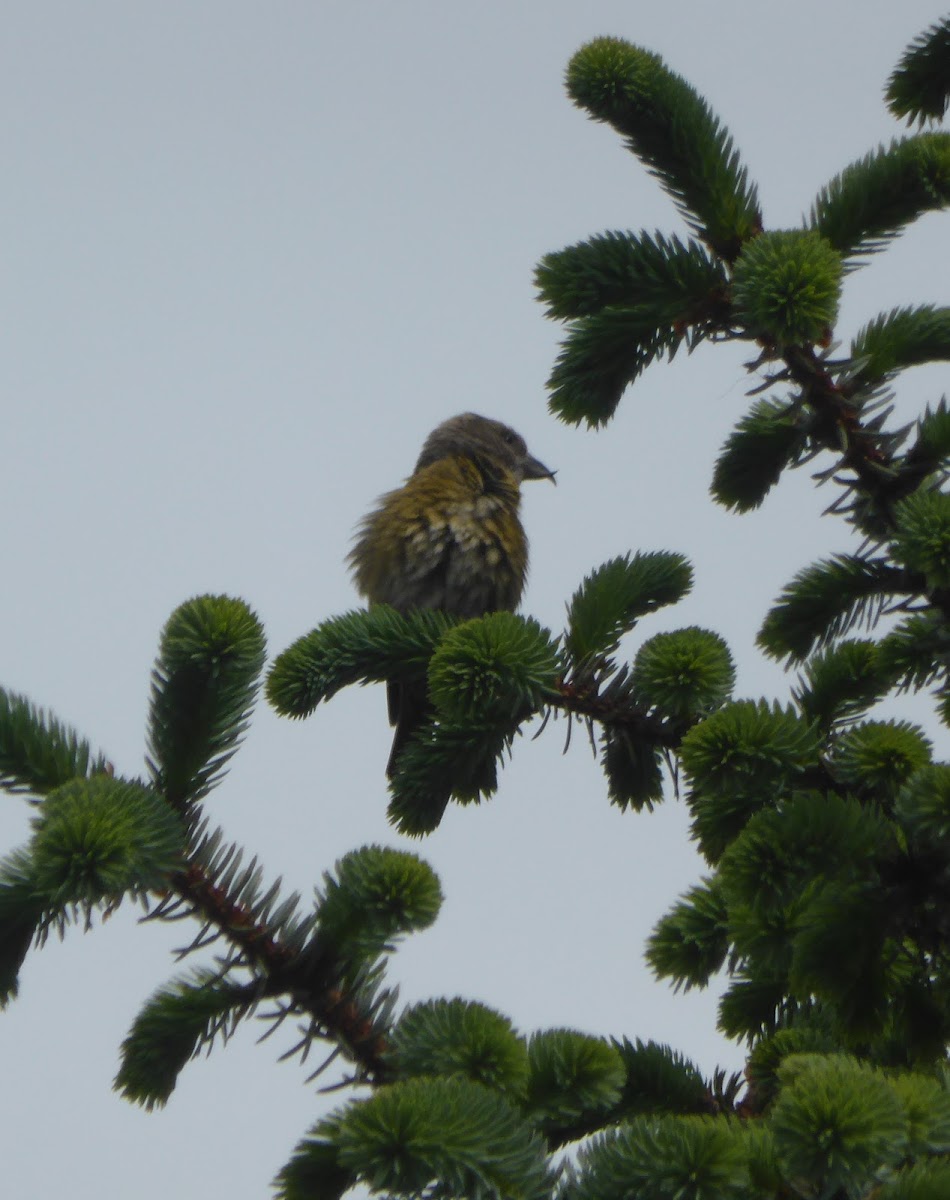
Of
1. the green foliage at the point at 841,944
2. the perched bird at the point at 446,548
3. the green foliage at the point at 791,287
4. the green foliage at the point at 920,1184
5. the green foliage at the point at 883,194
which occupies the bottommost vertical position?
the green foliage at the point at 920,1184

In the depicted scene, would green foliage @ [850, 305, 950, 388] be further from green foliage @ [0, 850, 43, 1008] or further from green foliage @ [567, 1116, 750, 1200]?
green foliage @ [0, 850, 43, 1008]

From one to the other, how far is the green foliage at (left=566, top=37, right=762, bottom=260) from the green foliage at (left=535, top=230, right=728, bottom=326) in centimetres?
7

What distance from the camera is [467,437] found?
5.77 metres

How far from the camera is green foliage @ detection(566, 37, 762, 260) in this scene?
85.0 inches

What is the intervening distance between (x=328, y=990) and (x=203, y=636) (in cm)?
53

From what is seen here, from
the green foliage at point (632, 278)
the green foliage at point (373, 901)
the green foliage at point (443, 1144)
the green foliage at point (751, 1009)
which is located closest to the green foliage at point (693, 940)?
the green foliage at point (751, 1009)

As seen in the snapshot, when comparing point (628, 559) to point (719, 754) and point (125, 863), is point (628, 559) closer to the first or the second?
point (719, 754)

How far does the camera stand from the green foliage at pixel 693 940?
2062 millimetres

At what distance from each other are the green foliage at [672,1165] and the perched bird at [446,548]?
298 cm

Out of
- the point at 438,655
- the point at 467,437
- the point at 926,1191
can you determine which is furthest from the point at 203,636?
the point at 467,437

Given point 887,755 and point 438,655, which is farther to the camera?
point 438,655

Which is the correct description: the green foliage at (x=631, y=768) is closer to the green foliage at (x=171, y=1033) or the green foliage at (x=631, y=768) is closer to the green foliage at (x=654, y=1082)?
the green foliage at (x=654, y=1082)

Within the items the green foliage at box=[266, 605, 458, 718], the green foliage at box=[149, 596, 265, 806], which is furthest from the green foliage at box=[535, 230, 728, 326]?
the green foliage at box=[149, 596, 265, 806]

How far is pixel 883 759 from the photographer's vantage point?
6.24ft
